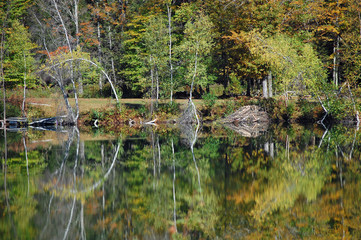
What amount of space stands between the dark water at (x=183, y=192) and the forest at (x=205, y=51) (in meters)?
12.7

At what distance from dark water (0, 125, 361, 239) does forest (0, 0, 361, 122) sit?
1275cm

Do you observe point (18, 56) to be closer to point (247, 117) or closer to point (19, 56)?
point (19, 56)

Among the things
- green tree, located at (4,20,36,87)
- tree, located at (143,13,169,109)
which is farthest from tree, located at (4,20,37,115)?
tree, located at (143,13,169,109)

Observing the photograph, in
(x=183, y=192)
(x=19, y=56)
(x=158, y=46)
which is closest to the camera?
(x=183, y=192)

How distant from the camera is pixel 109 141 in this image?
72.8ft

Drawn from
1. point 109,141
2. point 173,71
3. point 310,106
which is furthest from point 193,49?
point 109,141

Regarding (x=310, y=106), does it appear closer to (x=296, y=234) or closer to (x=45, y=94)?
(x=45, y=94)

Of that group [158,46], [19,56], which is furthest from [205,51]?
[19,56]

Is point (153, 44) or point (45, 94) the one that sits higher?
point (153, 44)

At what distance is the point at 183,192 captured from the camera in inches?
432

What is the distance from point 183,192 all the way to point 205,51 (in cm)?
2326

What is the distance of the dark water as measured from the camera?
809 centimetres

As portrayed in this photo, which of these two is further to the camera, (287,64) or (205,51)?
(205,51)

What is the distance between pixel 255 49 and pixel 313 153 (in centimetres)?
1570
